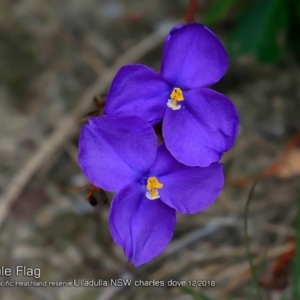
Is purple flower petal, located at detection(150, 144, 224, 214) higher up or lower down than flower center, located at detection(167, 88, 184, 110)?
lower down

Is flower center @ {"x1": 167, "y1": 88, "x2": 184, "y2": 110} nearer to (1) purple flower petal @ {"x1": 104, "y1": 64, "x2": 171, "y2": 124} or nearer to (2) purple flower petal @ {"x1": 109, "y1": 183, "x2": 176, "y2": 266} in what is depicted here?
(1) purple flower petal @ {"x1": 104, "y1": 64, "x2": 171, "y2": 124}

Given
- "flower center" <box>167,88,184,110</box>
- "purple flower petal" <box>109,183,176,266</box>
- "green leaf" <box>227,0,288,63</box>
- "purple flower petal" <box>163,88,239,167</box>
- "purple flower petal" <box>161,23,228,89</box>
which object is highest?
"purple flower petal" <box>161,23,228,89</box>

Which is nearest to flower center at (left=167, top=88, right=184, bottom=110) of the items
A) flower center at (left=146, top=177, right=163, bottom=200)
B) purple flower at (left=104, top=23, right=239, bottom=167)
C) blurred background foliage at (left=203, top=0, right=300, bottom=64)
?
purple flower at (left=104, top=23, right=239, bottom=167)

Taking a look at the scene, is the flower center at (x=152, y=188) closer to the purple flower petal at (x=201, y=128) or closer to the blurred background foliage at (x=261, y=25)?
the purple flower petal at (x=201, y=128)

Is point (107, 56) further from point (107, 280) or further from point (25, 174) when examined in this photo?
point (107, 280)

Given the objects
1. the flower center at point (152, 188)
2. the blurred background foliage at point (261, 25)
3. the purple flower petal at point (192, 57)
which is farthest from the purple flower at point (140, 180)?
the blurred background foliage at point (261, 25)

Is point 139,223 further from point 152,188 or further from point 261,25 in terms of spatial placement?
point 261,25
